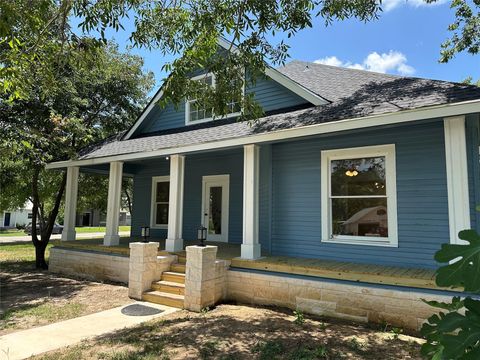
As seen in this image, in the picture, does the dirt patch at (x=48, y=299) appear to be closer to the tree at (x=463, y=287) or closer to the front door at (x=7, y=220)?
the tree at (x=463, y=287)

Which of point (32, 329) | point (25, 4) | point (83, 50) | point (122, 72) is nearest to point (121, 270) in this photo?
point (32, 329)

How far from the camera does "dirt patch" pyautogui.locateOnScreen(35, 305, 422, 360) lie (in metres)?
4.31

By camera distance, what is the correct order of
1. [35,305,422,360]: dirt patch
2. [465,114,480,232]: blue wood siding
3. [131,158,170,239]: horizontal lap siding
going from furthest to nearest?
[131,158,170,239]: horizontal lap siding, [465,114,480,232]: blue wood siding, [35,305,422,360]: dirt patch

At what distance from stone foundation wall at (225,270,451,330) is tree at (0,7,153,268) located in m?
5.28

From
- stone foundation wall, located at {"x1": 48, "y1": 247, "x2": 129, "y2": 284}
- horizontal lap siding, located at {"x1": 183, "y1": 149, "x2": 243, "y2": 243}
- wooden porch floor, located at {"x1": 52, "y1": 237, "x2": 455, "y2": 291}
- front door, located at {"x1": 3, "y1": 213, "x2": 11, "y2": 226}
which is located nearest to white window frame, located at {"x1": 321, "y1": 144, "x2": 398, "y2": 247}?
wooden porch floor, located at {"x1": 52, "y1": 237, "x2": 455, "y2": 291}

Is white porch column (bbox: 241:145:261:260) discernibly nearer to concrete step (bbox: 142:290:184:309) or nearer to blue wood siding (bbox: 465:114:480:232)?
concrete step (bbox: 142:290:184:309)

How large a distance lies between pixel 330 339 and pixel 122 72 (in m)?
12.4

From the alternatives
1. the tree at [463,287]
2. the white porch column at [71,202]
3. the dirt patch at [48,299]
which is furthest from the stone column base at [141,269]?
the tree at [463,287]

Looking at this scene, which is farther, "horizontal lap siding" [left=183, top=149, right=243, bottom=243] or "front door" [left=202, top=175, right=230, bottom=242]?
"front door" [left=202, top=175, right=230, bottom=242]

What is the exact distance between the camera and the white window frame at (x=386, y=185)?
257 inches

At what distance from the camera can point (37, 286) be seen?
346 inches

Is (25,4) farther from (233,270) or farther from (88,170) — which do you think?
(88,170)

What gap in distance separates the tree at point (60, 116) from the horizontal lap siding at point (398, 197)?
16.6ft

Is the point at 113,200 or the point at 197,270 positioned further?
the point at 113,200
